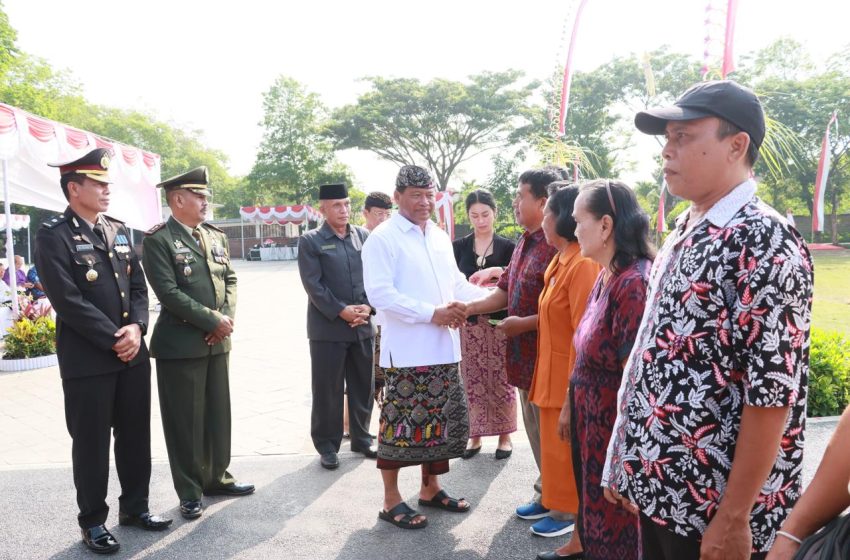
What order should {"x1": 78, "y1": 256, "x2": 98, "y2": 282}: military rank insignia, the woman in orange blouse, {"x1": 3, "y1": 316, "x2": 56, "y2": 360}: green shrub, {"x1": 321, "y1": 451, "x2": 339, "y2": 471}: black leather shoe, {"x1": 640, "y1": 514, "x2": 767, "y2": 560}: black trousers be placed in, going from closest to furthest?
{"x1": 640, "y1": 514, "x2": 767, "y2": 560}: black trousers < the woman in orange blouse < {"x1": 78, "y1": 256, "x2": 98, "y2": 282}: military rank insignia < {"x1": 321, "y1": 451, "x2": 339, "y2": 471}: black leather shoe < {"x1": 3, "y1": 316, "x2": 56, "y2": 360}: green shrub

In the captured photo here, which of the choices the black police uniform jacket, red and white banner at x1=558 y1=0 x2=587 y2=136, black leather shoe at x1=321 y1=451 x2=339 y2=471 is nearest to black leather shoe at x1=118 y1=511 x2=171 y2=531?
the black police uniform jacket

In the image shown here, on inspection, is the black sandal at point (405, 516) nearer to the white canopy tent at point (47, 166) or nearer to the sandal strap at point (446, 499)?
the sandal strap at point (446, 499)

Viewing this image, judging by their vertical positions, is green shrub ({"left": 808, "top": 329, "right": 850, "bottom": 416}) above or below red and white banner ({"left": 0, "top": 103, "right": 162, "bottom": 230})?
below

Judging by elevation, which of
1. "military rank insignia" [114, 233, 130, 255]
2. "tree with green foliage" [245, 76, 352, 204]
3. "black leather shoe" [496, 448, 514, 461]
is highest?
"tree with green foliage" [245, 76, 352, 204]

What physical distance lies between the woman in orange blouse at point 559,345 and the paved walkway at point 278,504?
44 cm

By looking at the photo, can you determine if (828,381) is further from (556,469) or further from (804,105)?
(804,105)

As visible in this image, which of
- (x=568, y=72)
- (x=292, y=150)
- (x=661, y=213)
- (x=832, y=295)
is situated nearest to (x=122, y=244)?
(x=568, y=72)

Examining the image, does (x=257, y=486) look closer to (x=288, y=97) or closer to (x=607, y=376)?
(x=607, y=376)

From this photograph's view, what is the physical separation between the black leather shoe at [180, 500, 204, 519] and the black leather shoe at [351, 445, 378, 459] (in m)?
1.27

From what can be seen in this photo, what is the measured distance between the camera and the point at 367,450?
446 cm

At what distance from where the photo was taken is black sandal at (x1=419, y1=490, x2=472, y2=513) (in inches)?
138

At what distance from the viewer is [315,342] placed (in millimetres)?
4445

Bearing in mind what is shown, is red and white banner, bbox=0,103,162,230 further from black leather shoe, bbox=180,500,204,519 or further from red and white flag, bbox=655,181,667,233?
red and white flag, bbox=655,181,667,233

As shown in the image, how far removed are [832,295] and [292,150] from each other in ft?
119
